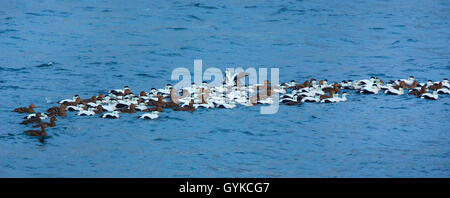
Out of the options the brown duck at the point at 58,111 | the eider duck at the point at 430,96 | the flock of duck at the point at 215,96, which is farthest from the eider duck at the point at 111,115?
the eider duck at the point at 430,96

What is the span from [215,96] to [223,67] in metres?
5.77

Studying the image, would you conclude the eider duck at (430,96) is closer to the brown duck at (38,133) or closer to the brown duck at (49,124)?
the brown duck at (49,124)

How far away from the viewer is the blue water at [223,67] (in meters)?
16.5

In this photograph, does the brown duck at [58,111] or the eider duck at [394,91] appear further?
the eider duck at [394,91]

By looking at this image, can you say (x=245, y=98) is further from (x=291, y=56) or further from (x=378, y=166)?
(x=291, y=56)

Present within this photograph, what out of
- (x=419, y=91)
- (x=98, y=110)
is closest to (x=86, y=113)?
(x=98, y=110)

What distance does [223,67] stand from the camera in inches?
1061

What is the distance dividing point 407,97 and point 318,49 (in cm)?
859

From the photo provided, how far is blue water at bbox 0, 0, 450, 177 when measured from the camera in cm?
1648

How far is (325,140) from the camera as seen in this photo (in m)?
18.1

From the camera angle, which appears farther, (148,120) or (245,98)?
(245,98)

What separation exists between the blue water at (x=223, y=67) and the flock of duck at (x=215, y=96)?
368 millimetres
